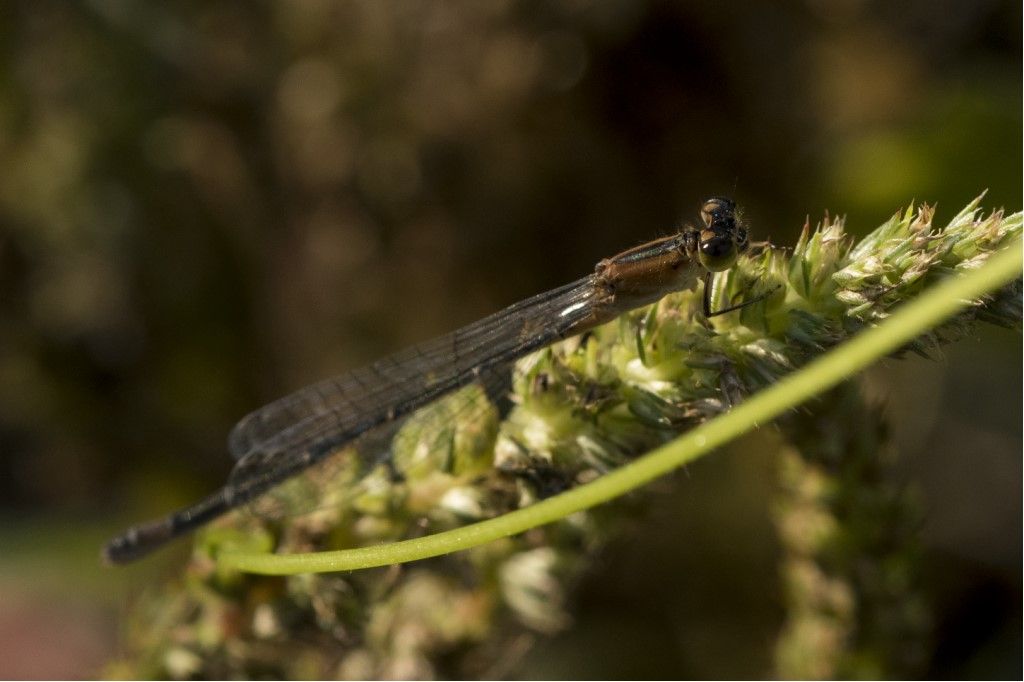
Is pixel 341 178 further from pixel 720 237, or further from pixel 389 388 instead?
pixel 720 237

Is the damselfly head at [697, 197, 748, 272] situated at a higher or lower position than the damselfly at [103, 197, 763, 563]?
lower

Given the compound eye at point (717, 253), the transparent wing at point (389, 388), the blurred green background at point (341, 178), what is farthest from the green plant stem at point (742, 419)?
the blurred green background at point (341, 178)

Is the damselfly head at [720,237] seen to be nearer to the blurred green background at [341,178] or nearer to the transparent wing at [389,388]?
the transparent wing at [389,388]

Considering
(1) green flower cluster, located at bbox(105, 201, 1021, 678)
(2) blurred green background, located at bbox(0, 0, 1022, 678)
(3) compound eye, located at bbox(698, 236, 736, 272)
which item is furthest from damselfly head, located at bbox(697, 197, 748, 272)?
(2) blurred green background, located at bbox(0, 0, 1022, 678)

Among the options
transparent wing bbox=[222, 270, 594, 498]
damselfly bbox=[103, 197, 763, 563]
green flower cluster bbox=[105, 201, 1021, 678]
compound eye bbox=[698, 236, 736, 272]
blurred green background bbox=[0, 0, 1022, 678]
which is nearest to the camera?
green flower cluster bbox=[105, 201, 1021, 678]

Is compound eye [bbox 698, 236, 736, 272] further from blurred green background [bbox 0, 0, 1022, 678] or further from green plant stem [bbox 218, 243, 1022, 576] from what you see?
blurred green background [bbox 0, 0, 1022, 678]

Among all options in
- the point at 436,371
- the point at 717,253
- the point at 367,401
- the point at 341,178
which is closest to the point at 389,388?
the point at 367,401

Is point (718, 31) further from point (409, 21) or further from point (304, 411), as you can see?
point (304, 411)
